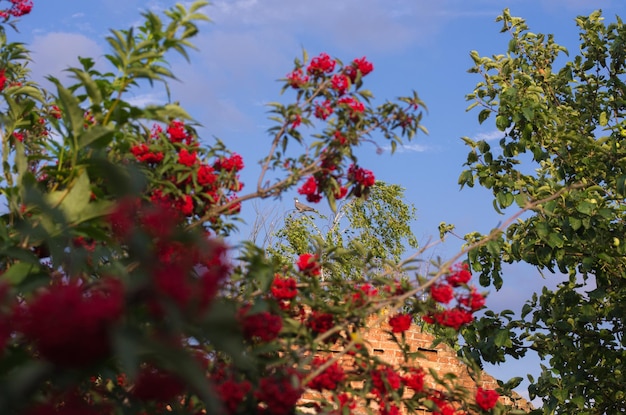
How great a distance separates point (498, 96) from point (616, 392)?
305 cm

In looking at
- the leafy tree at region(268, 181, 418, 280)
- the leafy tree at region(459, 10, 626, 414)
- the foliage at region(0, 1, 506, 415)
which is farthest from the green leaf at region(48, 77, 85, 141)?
the leafy tree at region(268, 181, 418, 280)

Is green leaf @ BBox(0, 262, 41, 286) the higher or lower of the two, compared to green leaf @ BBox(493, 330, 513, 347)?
lower

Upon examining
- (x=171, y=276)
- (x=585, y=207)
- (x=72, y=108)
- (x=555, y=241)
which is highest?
(x=585, y=207)

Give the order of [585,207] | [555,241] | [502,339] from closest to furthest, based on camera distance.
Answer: [585,207]
[555,241]
[502,339]

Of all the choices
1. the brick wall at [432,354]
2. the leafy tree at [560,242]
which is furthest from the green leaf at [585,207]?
the brick wall at [432,354]

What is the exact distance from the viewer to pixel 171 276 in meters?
1.73

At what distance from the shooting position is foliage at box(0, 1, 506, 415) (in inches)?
70.0

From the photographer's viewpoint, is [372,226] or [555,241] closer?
[555,241]

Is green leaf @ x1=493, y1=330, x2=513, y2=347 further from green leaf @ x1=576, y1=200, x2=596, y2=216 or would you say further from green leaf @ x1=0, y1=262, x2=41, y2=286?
green leaf @ x1=0, y1=262, x2=41, y2=286

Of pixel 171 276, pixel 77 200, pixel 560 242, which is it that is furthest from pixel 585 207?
pixel 171 276

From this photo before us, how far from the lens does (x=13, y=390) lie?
Result: 1771 millimetres

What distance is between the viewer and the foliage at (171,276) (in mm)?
1778

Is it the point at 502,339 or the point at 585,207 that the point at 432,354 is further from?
the point at 585,207

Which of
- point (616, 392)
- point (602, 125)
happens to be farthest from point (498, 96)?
point (616, 392)
